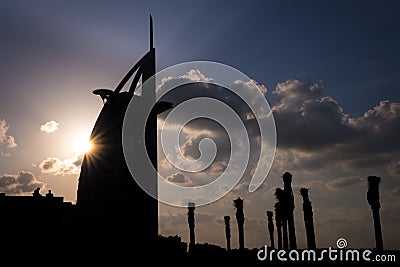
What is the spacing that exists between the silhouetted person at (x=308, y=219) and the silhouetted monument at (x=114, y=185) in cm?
1428

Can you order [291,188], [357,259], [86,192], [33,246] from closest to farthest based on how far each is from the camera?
[33,246] → [357,259] → [86,192] → [291,188]

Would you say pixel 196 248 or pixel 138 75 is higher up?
pixel 138 75

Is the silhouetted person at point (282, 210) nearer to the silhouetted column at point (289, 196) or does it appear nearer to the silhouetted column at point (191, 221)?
the silhouetted column at point (289, 196)

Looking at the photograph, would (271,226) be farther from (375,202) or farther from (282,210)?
(375,202)

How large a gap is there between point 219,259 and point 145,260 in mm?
5920

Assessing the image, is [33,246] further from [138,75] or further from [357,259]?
[357,259]

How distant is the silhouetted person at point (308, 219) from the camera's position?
3879 centimetres

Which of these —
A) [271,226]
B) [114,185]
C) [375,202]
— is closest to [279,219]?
[271,226]

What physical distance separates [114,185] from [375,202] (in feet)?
72.9

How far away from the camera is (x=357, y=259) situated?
29.5 metres

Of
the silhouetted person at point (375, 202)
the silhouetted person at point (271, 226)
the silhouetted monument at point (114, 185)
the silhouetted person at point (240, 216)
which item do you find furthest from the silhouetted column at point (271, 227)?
the silhouetted monument at point (114, 185)

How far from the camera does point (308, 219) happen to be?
40.6 meters

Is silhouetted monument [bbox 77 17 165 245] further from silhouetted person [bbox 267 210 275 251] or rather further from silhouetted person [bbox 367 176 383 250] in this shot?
silhouetted person [bbox 267 210 275 251]

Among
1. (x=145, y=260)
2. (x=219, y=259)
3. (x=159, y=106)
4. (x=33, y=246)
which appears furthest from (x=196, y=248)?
(x=33, y=246)
